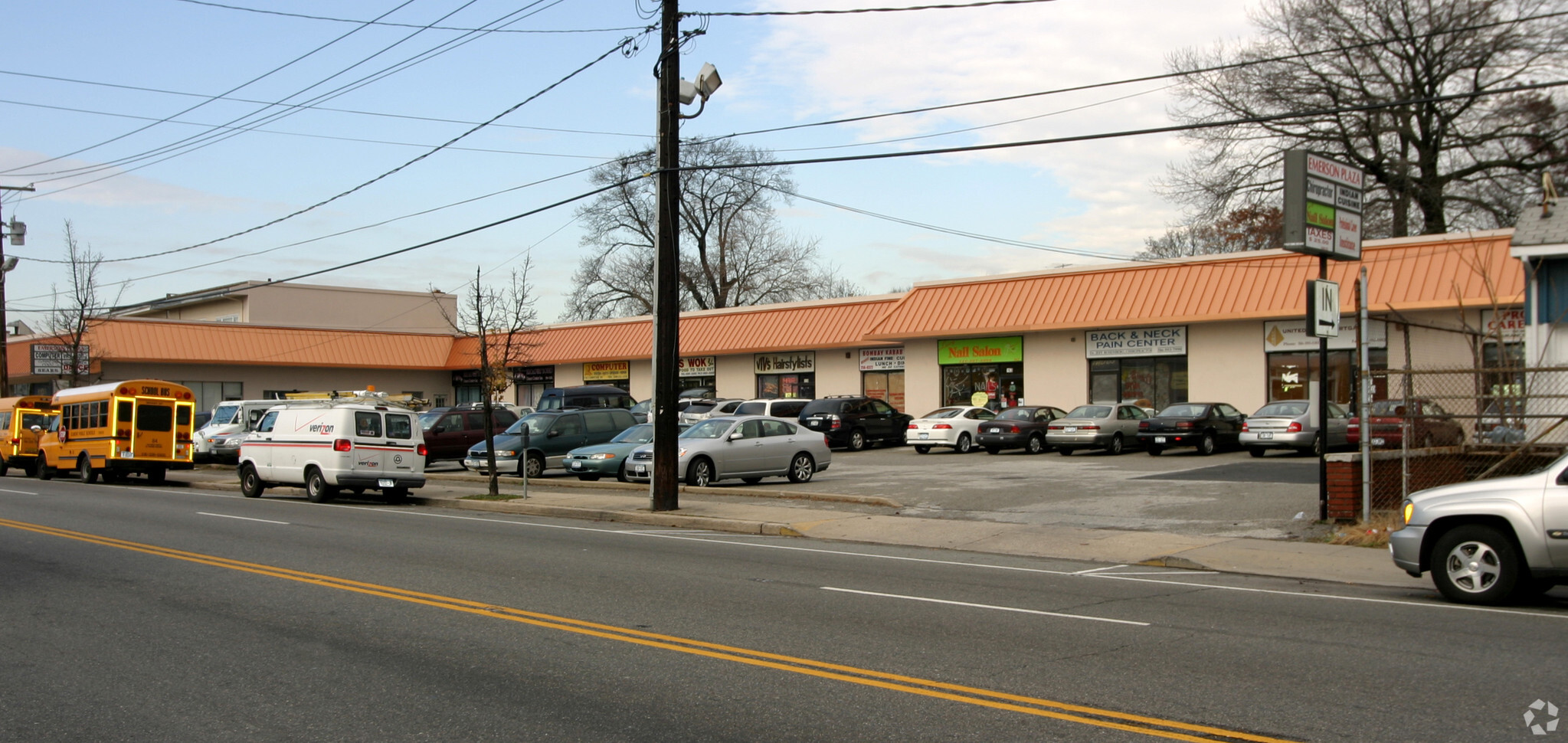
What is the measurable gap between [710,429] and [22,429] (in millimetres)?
23324

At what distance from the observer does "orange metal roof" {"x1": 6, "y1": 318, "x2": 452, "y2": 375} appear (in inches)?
1842

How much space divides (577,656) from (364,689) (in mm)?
1409

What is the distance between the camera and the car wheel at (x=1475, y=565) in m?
9.68

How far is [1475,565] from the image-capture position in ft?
32.5

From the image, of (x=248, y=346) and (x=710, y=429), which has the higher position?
(x=248, y=346)

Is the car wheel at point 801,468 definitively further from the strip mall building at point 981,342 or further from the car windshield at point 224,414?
the car windshield at point 224,414

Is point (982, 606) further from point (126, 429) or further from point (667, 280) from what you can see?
point (126, 429)

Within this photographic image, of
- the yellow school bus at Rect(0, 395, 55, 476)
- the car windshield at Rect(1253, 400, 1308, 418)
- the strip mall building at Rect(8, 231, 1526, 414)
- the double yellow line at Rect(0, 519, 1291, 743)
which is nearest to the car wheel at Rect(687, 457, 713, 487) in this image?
the double yellow line at Rect(0, 519, 1291, 743)

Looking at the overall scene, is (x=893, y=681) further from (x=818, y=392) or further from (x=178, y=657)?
(x=818, y=392)

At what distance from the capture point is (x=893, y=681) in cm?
693

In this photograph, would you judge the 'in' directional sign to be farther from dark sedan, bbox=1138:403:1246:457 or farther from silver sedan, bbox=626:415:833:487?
dark sedan, bbox=1138:403:1246:457

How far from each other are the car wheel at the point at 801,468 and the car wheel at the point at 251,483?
11.1 m

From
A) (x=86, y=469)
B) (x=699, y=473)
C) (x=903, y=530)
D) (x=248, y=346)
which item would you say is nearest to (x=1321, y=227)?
(x=903, y=530)

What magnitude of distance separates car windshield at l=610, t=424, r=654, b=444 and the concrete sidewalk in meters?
1.04
